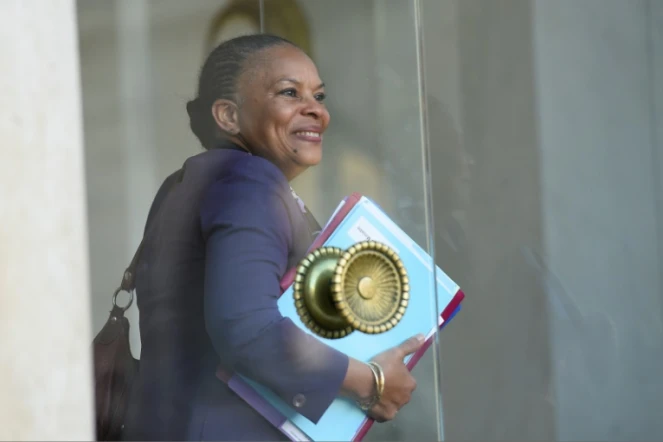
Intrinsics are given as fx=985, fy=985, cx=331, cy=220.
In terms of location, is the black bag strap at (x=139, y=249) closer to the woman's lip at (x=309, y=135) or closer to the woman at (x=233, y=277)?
the woman at (x=233, y=277)

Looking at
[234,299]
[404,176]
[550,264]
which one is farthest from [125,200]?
[550,264]

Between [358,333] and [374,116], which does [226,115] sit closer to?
[374,116]

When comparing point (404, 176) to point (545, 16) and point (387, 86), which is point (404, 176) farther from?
point (545, 16)

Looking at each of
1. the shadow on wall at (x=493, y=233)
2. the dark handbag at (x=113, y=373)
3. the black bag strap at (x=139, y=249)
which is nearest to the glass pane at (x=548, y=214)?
the shadow on wall at (x=493, y=233)

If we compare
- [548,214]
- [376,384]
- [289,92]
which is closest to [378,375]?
[376,384]

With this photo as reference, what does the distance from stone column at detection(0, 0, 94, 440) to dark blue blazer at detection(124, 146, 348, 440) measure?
0.61 feet

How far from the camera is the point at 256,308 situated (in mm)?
2822

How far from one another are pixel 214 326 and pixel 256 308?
131 mm

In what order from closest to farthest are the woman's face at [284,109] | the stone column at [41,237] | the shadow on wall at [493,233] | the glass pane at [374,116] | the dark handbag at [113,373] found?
1. the stone column at [41,237]
2. the dark handbag at [113,373]
3. the woman's face at [284,109]
4. the glass pane at [374,116]
5. the shadow on wall at [493,233]

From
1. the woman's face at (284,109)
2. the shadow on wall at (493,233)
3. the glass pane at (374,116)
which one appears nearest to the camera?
the woman's face at (284,109)

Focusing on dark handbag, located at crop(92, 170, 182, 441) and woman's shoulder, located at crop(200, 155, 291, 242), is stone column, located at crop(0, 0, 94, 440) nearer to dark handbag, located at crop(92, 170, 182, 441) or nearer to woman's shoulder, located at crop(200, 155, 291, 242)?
dark handbag, located at crop(92, 170, 182, 441)

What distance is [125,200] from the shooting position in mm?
2885

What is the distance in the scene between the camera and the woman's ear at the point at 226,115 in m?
2.91

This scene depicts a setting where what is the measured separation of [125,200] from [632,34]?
7.09ft
